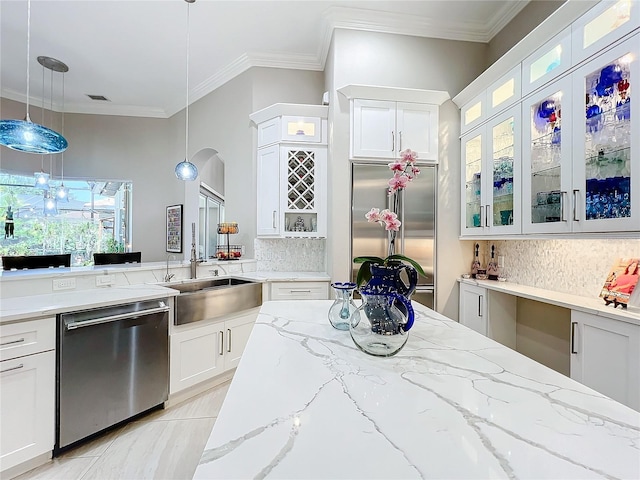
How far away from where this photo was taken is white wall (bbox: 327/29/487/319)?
2967 mm

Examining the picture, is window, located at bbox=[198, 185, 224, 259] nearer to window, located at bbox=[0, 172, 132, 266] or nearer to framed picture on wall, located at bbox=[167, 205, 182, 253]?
framed picture on wall, located at bbox=[167, 205, 182, 253]

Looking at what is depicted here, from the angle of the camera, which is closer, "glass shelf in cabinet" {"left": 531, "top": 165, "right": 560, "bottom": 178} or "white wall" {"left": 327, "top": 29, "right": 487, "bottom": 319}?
"glass shelf in cabinet" {"left": 531, "top": 165, "right": 560, "bottom": 178}

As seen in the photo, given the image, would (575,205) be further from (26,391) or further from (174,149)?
(174,149)

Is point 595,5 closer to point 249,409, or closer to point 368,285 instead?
point 368,285

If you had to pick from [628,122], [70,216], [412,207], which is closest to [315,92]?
[412,207]

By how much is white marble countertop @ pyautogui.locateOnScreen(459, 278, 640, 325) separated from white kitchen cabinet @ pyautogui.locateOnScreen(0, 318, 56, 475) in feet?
10.2

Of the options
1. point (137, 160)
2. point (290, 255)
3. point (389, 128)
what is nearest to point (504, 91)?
point (389, 128)

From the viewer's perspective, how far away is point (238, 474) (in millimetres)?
499

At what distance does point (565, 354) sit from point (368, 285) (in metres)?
2.16

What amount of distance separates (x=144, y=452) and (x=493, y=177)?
333cm

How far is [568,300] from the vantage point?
1961 mm

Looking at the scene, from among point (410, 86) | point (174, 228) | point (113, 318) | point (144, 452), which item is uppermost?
point (410, 86)

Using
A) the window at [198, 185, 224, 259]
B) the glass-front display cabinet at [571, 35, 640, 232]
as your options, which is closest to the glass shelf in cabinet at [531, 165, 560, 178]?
the glass-front display cabinet at [571, 35, 640, 232]

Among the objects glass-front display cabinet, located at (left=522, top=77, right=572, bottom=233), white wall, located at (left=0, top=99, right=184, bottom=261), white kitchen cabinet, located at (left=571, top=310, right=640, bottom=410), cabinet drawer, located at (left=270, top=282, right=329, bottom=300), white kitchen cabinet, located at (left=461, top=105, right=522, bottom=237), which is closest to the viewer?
white kitchen cabinet, located at (left=571, top=310, right=640, bottom=410)
